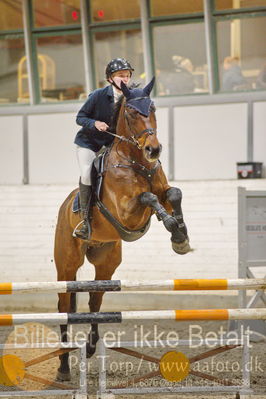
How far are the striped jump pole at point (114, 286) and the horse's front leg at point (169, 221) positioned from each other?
38cm

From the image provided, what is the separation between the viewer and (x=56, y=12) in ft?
33.7

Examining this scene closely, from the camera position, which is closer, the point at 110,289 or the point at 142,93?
the point at 110,289

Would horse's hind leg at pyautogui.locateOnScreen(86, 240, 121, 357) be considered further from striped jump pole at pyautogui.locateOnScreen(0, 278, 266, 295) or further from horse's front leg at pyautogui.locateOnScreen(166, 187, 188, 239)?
striped jump pole at pyautogui.locateOnScreen(0, 278, 266, 295)

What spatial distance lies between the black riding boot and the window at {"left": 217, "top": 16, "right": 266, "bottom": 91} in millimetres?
4036

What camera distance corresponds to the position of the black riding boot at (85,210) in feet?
20.2

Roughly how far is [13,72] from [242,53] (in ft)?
10.5

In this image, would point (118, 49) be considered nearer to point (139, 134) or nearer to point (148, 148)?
point (139, 134)

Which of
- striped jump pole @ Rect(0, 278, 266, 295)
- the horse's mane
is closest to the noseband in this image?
the horse's mane

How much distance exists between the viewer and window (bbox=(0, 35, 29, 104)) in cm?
1048

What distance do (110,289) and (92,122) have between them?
1520 mm

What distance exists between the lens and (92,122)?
6.03m

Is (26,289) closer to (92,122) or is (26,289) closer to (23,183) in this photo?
(92,122)

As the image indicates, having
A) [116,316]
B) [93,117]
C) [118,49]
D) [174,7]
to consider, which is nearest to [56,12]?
[118,49]

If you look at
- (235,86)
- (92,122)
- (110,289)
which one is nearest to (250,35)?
(235,86)
